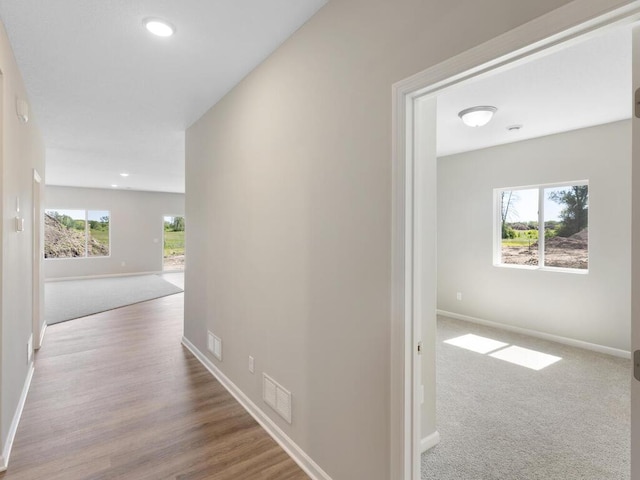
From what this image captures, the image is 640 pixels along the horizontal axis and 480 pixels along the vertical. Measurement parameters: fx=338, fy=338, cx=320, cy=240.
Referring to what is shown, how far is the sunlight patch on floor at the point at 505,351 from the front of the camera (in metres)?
3.61

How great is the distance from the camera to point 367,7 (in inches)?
62.7

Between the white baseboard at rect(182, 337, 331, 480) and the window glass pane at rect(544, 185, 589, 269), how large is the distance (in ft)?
13.4

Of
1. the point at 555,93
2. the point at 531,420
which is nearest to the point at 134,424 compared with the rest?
the point at 531,420

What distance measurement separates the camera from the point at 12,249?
2318 millimetres

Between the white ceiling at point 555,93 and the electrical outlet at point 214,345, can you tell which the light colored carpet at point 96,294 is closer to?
the electrical outlet at point 214,345

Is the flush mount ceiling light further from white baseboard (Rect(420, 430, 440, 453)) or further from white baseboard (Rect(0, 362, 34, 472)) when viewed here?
white baseboard (Rect(0, 362, 34, 472))

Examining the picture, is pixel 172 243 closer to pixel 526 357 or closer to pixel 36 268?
pixel 36 268

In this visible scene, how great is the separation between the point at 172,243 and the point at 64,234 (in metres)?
→ 2.96

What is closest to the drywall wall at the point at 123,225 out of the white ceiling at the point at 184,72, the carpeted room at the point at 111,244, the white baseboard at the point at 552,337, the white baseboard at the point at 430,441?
the carpeted room at the point at 111,244

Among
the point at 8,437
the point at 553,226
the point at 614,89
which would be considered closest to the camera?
the point at 8,437

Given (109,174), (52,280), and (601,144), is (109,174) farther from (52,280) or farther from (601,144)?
(601,144)

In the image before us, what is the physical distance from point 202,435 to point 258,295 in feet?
3.31

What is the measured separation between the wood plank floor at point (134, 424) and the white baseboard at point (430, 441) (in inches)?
32.0

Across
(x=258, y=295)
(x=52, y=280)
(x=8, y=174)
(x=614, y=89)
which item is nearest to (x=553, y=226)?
(x=614, y=89)
